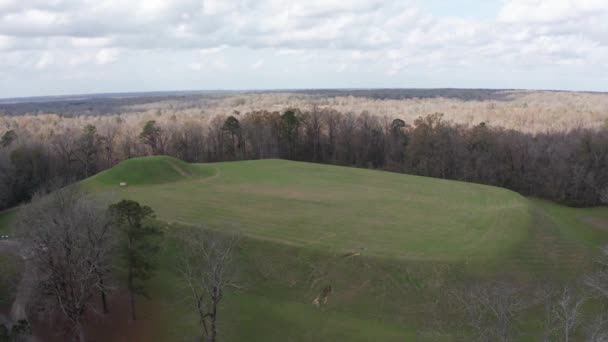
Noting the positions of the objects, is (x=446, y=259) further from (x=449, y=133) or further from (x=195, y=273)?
(x=449, y=133)

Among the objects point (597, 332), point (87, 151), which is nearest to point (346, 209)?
point (597, 332)

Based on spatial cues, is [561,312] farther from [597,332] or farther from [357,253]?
[357,253]

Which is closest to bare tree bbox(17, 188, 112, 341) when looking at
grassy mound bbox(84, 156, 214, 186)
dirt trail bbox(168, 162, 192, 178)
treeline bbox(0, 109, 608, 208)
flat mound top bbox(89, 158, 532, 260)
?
flat mound top bbox(89, 158, 532, 260)

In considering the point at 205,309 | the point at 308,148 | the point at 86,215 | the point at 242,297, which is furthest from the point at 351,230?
the point at 308,148

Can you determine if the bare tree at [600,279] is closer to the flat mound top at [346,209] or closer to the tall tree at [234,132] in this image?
the flat mound top at [346,209]

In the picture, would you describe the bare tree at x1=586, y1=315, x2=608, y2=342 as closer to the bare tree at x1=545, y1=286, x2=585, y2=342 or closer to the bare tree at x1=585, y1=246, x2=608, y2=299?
the bare tree at x1=545, y1=286, x2=585, y2=342

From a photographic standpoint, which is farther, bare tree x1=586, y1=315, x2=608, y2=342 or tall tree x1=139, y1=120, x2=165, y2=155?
tall tree x1=139, y1=120, x2=165, y2=155

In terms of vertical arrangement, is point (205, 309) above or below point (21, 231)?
below
